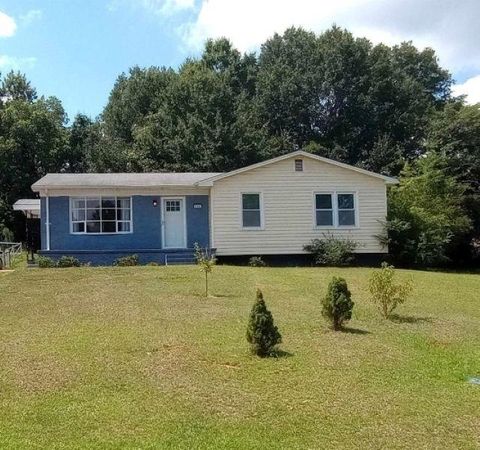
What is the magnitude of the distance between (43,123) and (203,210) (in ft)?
63.8

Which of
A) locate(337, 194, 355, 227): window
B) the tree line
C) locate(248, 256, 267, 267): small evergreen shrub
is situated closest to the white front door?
Result: locate(248, 256, 267, 267): small evergreen shrub

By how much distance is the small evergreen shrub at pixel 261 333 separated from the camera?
308 inches

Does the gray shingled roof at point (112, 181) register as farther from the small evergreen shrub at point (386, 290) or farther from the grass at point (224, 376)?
the small evergreen shrub at point (386, 290)

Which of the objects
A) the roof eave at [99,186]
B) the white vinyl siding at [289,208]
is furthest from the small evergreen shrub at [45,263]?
the white vinyl siding at [289,208]

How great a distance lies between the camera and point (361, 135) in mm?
41281

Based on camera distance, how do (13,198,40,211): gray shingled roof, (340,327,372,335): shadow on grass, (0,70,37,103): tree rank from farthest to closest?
(0,70,37,103): tree < (13,198,40,211): gray shingled roof < (340,327,372,335): shadow on grass

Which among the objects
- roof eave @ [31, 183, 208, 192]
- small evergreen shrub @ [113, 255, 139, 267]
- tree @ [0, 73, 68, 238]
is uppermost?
tree @ [0, 73, 68, 238]

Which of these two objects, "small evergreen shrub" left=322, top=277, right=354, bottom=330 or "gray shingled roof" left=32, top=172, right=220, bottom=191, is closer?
"small evergreen shrub" left=322, top=277, right=354, bottom=330

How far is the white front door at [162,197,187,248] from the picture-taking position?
22.0 meters

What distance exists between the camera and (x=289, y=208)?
21594 mm

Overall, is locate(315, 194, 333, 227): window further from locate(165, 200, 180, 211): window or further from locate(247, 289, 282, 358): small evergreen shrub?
locate(247, 289, 282, 358): small evergreen shrub

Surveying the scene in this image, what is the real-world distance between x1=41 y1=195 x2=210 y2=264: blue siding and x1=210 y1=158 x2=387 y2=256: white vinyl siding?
40.1 inches

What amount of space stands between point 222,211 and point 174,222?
203 centimetres

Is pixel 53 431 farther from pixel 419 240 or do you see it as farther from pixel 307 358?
pixel 419 240
